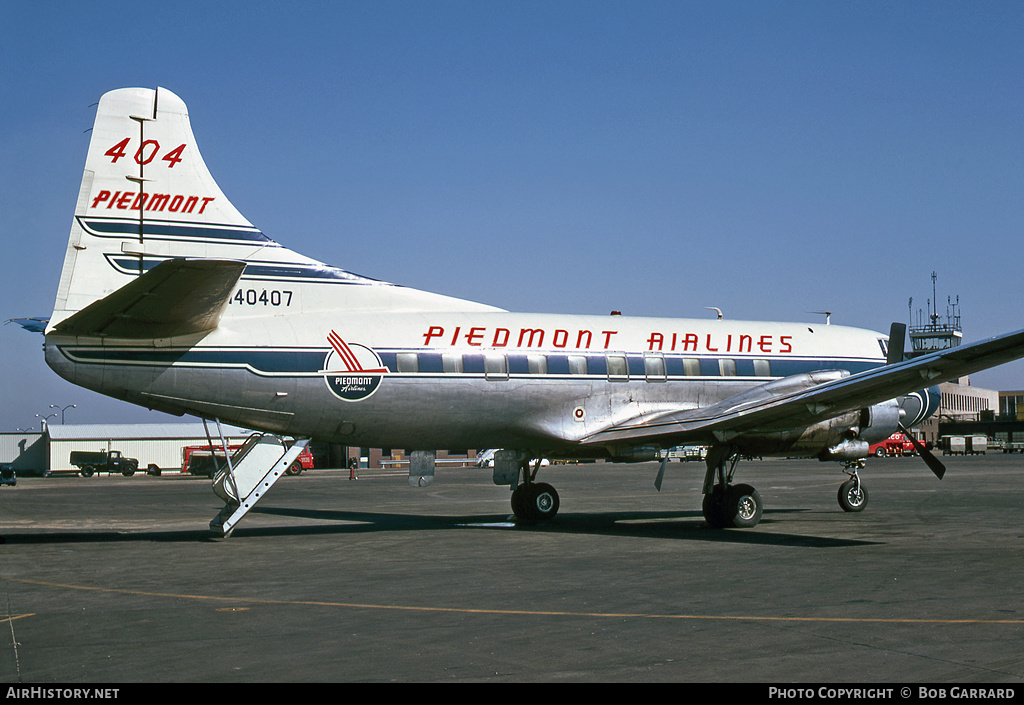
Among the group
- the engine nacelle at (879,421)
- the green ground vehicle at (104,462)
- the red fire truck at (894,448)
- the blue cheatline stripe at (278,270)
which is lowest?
the green ground vehicle at (104,462)

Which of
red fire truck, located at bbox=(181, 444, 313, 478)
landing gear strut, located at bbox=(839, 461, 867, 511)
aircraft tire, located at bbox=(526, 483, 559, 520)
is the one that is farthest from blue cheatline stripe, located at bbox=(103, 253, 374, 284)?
red fire truck, located at bbox=(181, 444, 313, 478)

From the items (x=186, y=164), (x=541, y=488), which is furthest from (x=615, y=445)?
(x=186, y=164)

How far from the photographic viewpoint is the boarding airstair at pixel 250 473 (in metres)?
18.6

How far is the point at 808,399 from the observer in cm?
1773

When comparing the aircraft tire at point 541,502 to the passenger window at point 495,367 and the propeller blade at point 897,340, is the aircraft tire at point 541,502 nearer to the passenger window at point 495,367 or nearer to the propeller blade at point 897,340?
the passenger window at point 495,367

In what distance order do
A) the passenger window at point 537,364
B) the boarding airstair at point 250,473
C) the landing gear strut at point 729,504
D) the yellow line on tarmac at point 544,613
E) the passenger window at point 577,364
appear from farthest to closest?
1. the passenger window at point 577,364
2. the passenger window at point 537,364
3. the landing gear strut at point 729,504
4. the boarding airstair at point 250,473
5. the yellow line on tarmac at point 544,613

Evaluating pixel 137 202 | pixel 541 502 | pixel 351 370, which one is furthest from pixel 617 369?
pixel 137 202

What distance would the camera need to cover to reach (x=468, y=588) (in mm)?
12211

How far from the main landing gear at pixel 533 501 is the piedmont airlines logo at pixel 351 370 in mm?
5319

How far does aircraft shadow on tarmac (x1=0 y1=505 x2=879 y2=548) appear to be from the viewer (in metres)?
18.5

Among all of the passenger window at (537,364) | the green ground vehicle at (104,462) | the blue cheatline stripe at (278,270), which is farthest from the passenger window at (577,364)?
the green ground vehicle at (104,462)

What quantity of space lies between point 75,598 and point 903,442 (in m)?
78.8

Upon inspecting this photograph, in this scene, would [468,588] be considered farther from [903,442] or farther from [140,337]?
[903,442]

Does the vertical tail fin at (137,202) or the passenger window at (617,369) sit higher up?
the vertical tail fin at (137,202)
